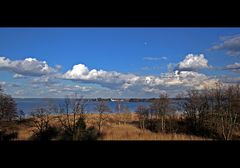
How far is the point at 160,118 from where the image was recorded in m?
32.5

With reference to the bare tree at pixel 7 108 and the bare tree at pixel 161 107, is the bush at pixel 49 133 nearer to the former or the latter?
the bare tree at pixel 7 108

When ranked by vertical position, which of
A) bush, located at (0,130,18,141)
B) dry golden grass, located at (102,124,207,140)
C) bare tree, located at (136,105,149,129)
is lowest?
dry golden grass, located at (102,124,207,140)

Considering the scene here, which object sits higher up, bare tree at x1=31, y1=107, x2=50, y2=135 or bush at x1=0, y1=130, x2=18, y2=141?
bare tree at x1=31, y1=107, x2=50, y2=135

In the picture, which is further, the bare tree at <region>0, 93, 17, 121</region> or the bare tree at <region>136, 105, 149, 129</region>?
the bare tree at <region>136, 105, 149, 129</region>

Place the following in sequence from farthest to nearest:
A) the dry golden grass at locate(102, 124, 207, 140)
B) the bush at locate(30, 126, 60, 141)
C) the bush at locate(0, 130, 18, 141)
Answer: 1. the dry golden grass at locate(102, 124, 207, 140)
2. the bush at locate(30, 126, 60, 141)
3. the bush at locate(0, 130, 18, 141)

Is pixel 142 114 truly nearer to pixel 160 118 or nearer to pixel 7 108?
pixel 160 118


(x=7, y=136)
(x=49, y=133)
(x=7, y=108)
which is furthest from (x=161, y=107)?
(x=7, y=136)

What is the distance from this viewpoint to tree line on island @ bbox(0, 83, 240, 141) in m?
22.6

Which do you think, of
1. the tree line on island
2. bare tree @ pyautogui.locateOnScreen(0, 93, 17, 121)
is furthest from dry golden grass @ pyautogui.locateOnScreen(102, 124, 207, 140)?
bare tree @ pyautogui.locateOnScreen(0, 93, 17, 121)

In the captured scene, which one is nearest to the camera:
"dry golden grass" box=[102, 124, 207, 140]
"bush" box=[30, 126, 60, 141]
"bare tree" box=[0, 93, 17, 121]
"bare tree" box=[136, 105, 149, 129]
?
"bush" box=[30, 126, 60, 141]

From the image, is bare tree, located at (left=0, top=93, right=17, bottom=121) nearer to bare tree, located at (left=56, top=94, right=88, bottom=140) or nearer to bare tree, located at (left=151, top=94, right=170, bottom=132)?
bare tree, located at (left=56, top=94, right=88, bottom=140)
